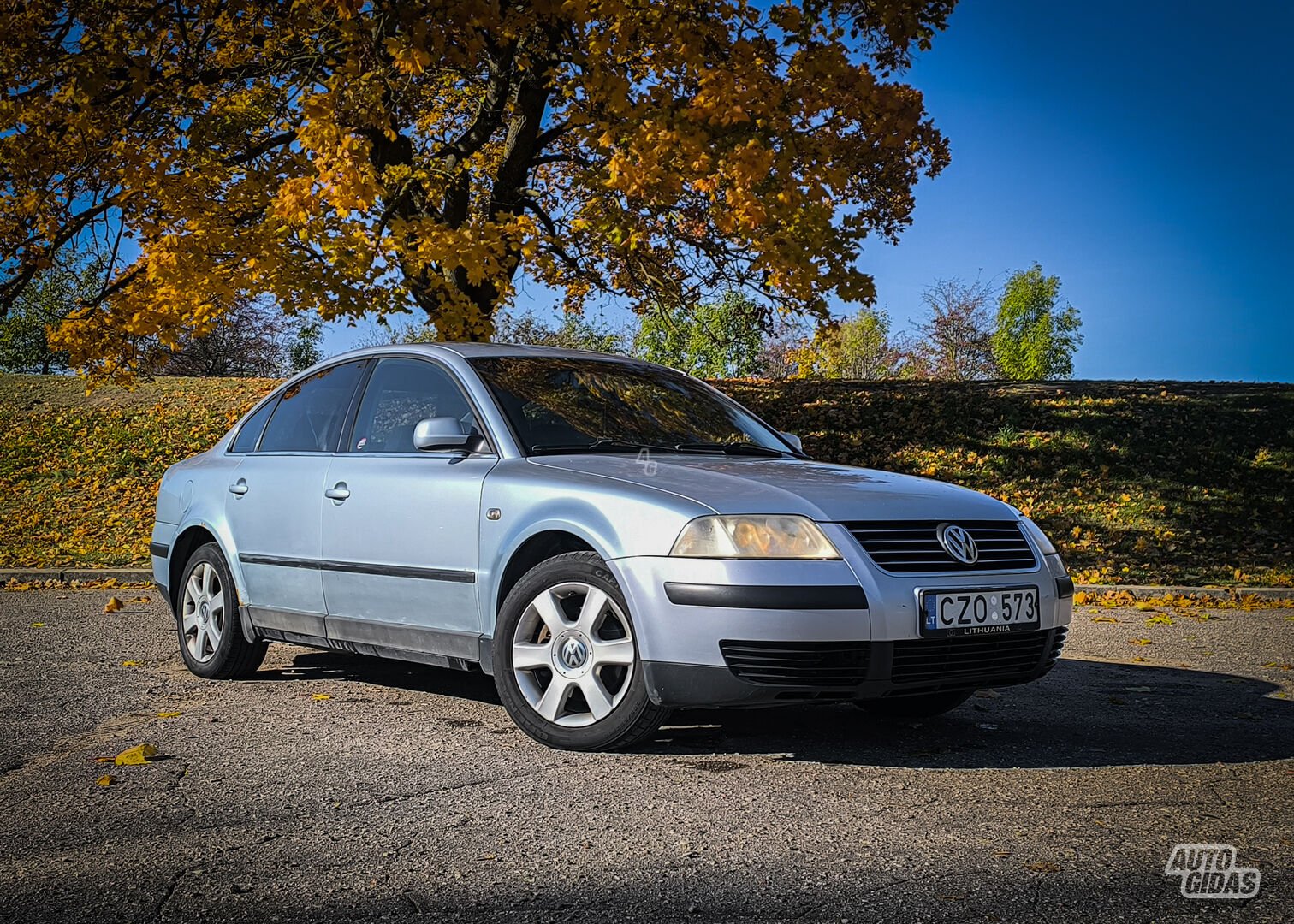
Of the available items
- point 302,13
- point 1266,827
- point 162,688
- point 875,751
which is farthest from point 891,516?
point 302,13

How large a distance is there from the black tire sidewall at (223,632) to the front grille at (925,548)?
355 centimetres

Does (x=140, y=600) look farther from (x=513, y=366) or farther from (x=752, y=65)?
(x=752, y=65)

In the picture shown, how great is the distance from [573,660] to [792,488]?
3.51 ft

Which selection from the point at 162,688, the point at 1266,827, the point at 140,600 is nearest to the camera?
the point at 1266,827

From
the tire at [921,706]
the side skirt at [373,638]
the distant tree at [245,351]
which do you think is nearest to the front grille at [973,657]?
the tire at [921,706]

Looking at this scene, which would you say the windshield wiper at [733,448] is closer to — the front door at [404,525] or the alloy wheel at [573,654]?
the front door at [404,525]

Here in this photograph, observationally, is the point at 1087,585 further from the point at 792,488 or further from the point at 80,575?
the point at 80,575

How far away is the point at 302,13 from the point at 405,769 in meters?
9.67

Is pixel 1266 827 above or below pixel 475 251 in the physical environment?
below

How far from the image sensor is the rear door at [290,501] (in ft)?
19.7

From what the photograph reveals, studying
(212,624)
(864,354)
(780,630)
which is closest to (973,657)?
(780,630)

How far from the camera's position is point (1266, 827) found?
379 centimetres

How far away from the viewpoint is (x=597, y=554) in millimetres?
4754

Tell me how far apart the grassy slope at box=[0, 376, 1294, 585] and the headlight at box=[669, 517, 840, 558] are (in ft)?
28.4
